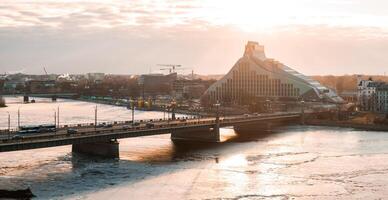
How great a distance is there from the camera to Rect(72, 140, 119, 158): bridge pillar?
34.5m

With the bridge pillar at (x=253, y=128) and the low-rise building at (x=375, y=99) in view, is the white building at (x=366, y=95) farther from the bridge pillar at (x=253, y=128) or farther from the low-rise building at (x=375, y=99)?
the bridge pillar at (x=253, y=128)

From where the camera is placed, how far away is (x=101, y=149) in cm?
3475

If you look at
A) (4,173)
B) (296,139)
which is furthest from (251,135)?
(4,173)

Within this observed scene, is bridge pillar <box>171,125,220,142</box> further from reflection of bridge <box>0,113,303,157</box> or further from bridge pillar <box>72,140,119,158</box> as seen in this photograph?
bridge pillar <box>72,140,119,158</box>

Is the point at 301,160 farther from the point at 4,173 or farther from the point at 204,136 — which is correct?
the point at 4,173

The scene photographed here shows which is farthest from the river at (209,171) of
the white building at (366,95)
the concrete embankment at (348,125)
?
the white building at (366,95)

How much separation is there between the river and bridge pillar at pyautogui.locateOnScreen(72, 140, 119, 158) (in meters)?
0.72

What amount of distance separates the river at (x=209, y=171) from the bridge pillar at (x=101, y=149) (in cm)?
72

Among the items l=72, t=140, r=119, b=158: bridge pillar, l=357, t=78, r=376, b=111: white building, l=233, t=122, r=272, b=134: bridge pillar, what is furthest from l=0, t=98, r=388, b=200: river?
l=357, t=78, r=376, b=111: white building

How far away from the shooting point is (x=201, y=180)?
1109 inches

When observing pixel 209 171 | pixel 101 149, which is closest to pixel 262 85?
pixel 101 149

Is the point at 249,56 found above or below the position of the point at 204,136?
above

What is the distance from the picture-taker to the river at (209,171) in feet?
83.1

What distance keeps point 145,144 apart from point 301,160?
37.6 feet
